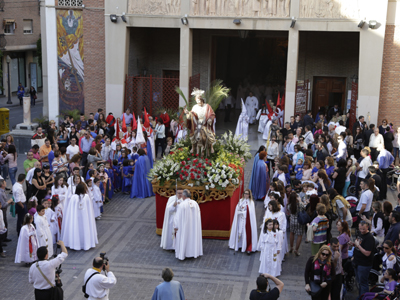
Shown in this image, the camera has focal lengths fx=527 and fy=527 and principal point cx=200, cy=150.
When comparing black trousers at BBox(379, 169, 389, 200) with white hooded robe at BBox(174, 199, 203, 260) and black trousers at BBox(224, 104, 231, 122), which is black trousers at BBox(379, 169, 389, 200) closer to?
white hooded robe at BBox(174, 199, 203, 260)

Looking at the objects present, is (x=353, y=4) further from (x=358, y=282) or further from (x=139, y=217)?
(x=358, y=282)

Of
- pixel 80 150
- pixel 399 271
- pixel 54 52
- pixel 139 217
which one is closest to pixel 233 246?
pixel 139 217

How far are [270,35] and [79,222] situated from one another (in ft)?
57.5

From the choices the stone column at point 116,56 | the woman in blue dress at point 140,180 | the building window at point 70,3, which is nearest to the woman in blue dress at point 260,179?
the woman in blue dress at point 140,180

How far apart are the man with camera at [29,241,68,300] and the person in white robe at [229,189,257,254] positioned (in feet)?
15.3

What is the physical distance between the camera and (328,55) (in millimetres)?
25969

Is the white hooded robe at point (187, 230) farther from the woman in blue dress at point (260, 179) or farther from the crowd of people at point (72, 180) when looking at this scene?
the woman in blue dress at point (260, 179)

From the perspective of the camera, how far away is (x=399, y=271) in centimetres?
903

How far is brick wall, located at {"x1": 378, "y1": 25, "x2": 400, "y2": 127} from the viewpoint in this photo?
70.6 ft

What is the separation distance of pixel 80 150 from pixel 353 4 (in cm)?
1234

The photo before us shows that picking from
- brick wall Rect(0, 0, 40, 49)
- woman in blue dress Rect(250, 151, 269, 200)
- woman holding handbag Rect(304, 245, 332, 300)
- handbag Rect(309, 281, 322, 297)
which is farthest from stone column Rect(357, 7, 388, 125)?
brick wall Rect(0, 0, 40, 49)

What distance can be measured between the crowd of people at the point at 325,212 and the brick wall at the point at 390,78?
303cm

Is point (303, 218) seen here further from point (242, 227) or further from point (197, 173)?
point (197, 173)

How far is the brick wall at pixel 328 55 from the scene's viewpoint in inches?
1011
